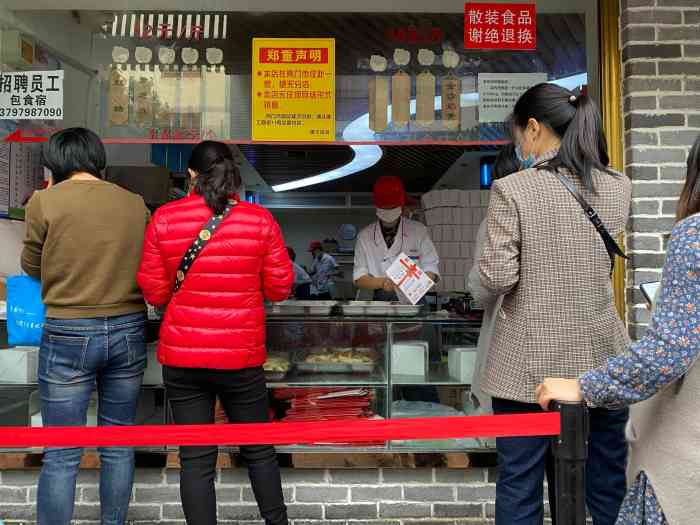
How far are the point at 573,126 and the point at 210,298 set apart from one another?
1.53m

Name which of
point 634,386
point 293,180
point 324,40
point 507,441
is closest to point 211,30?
point 324,40

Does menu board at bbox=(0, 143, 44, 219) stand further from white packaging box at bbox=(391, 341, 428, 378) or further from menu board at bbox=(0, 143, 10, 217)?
white packaging box at bbox=(391, 341, 428, 378)

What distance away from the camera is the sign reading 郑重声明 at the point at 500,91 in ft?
12.9

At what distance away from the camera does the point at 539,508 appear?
212 cm

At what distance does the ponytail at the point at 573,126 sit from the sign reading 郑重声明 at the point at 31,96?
310 centimetres

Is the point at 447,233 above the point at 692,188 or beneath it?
above

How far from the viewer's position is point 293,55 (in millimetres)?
4023

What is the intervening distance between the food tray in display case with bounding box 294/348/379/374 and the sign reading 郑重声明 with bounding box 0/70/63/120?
2240 millimetres

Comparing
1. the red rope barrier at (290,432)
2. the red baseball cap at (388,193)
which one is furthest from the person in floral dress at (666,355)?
the red baseball cap at (388,193)

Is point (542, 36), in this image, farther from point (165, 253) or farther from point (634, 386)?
point (634, 386)

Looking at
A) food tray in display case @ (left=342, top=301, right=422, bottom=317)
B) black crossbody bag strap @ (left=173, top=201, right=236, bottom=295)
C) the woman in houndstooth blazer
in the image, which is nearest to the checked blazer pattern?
the woman in houndstooth blazer

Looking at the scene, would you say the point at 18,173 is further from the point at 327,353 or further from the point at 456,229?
the point at 456,229

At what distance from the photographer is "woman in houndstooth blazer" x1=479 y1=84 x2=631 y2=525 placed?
206 centimetres

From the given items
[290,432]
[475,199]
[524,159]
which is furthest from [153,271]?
[475,199]
